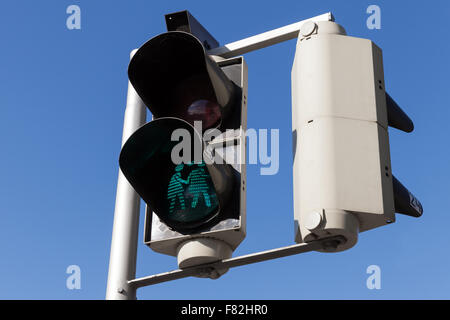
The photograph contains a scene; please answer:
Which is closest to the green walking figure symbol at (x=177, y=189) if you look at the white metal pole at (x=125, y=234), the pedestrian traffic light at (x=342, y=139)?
the white metal pole at (x=125, y=234)

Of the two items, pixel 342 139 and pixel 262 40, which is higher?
pixel 262 40

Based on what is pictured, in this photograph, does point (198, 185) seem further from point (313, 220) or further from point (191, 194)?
point (313, 220)

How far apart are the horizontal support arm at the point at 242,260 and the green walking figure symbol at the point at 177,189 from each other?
0.31 m

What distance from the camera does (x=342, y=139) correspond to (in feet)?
11.6

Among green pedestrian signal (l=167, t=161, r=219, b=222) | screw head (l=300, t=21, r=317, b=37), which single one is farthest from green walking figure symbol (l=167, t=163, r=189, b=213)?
screw head (l=300, t=21, r=317, b=37)

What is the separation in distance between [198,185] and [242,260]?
461 mm

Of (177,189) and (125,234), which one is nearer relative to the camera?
(177,189)

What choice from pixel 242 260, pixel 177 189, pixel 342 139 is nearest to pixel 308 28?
pixel 342 139

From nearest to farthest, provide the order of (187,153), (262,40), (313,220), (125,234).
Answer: (313,220) → (187,153) → (125,234) → (262,40)

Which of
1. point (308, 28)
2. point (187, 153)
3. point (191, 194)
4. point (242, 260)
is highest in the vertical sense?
point (308, 28)

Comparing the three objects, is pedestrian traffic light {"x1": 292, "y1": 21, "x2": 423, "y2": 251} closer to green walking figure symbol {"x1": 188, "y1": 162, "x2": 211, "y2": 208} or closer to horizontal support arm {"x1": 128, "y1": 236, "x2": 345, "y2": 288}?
horizontal support arm {"x1": 128, "y1": 236, "x2": 345, "y2": 288}

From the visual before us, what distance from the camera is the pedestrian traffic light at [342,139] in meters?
3.45

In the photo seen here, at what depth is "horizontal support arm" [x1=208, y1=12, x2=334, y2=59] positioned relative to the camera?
424 cm

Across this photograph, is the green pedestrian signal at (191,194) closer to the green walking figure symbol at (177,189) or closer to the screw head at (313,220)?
the green walking figure symbol at (177,189)
